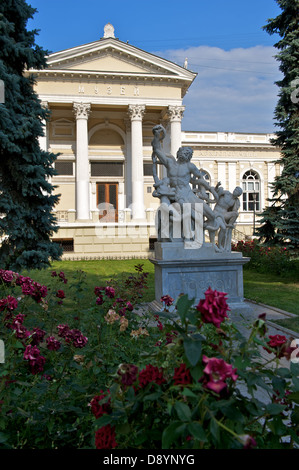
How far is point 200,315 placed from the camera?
49.5 inches

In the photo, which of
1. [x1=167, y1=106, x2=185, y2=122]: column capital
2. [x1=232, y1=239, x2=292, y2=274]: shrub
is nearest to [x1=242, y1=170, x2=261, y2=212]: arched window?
[x1=167, y1=106, x2=185, y2=122]: column capital

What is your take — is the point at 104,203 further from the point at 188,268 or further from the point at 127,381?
the point at 127,381

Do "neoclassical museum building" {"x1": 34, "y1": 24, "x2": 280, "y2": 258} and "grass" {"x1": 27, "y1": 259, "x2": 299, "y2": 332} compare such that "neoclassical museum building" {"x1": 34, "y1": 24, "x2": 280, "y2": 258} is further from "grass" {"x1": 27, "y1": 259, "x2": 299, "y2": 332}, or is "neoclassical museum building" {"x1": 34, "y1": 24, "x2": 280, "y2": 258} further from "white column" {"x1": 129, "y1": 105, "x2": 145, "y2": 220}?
"grass" {"x1": 27, "y1": 259, "x2": 299, "y2": 332}

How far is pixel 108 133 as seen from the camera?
2694cm

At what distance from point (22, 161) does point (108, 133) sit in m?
20.7

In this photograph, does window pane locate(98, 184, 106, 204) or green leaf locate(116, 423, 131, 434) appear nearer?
green leaf locate(116, 423, 131, 434)

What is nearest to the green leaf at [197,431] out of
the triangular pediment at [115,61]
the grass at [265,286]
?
the grass at [265,286]

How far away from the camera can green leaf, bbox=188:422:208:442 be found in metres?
1.05

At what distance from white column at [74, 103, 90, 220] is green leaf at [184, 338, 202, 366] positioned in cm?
2121

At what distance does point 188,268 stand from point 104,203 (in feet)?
67.4

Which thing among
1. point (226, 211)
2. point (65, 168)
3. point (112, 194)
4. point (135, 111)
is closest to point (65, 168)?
point (65, 168)

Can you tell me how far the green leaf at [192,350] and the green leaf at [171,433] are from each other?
0.63 feet

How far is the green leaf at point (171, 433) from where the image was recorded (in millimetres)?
1098

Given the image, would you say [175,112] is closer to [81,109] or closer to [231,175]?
[81,109]
